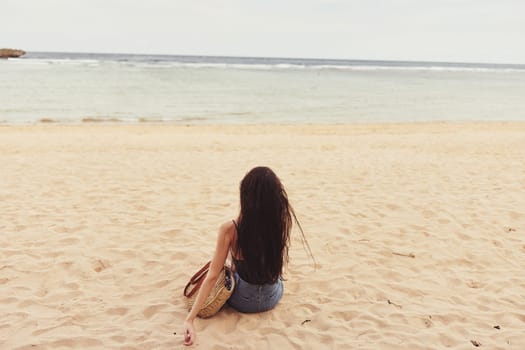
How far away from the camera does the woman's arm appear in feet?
10.2

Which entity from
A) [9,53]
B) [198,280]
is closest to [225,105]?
[198,280]

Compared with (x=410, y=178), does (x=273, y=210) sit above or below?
above

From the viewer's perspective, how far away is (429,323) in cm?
345

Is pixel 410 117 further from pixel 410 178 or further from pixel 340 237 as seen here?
pixel 340 237

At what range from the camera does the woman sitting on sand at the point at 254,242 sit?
3.07 meters

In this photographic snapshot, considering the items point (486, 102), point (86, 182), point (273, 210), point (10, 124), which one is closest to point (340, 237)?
point (273, 210)

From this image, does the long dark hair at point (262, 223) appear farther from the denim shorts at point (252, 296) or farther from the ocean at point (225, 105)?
the ocean at point (225, 105)

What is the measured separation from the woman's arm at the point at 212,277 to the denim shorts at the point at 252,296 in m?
0.24

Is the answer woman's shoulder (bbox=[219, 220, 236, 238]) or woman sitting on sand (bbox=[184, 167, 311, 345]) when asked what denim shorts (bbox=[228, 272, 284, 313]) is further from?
woman's shoulder (bbox=[219, 220, 236, 238])

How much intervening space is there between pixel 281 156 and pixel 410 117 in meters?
13.4

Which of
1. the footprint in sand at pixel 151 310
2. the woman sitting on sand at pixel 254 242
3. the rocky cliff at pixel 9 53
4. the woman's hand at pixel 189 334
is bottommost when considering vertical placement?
the footprint in sand at pixel 151 310

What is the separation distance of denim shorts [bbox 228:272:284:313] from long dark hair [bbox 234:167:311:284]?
137mm

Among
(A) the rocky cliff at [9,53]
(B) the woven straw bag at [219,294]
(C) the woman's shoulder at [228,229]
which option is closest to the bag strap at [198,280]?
(B) the woven straw bag at [219,294]

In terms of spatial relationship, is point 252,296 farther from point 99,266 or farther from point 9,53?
point 9,53
